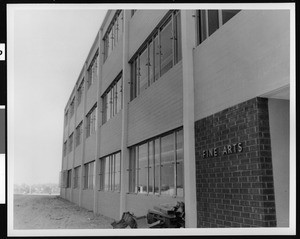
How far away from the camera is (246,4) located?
213 inches

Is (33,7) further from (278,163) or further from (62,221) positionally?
(62,221)

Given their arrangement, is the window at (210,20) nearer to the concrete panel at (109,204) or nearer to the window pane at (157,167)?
the window pane at (157,167)

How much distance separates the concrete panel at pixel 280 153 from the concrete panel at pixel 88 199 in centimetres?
1308

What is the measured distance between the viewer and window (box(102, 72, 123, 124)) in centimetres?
1345

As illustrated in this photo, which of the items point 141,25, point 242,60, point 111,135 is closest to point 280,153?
point 242,60

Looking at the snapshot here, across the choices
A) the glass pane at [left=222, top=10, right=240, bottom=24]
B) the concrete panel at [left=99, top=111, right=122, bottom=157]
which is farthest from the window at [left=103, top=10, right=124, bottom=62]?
the glass pane at [left=222, top=10, right=240, bottom=24]

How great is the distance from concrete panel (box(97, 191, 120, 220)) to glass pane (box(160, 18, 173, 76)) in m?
5.09

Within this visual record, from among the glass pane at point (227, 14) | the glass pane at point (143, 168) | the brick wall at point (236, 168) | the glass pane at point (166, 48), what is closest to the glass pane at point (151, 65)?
the glass pane at point (166, 48)

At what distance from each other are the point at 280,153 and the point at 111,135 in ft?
30.0

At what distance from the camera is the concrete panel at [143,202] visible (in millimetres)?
8242

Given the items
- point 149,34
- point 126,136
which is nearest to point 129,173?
point 126,136

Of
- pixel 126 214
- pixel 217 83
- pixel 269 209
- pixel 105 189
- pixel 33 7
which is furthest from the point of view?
pixel 105 189

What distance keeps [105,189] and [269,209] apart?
1051cm

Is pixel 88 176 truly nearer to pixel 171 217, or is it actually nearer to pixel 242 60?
pixel 171 217
